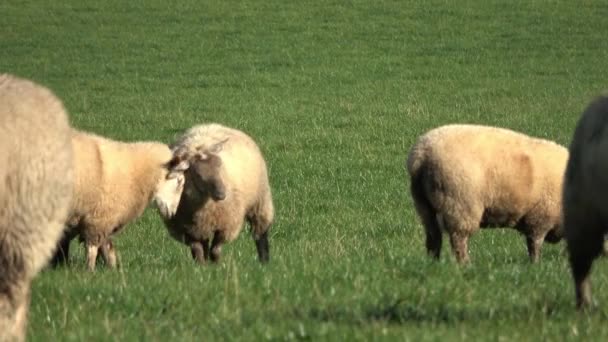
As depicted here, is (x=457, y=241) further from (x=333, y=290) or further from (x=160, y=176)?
(x=333, y=290)

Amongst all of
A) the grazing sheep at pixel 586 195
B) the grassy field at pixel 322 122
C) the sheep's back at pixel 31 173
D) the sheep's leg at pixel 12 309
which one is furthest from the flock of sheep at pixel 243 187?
the grazing sheep at pixel 586 195

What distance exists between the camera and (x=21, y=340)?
6.06 meters

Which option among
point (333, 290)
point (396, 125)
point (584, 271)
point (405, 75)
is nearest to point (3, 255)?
point (333, 290)

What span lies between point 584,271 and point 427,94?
2104 cm

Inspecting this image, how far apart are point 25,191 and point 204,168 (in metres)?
6.33

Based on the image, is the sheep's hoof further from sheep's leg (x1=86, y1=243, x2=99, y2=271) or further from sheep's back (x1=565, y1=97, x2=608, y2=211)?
sheep's back (x1=565, y1=97, x2=608, y2=211)

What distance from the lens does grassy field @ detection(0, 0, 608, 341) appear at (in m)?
6.75

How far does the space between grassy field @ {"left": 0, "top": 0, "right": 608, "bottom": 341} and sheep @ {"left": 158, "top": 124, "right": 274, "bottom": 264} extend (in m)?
0.40

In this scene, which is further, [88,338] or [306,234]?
[306,234]

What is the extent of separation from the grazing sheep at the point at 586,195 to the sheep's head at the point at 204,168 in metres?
5.43

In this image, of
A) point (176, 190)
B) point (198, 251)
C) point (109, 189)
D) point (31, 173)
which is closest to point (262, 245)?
point (198, 251)

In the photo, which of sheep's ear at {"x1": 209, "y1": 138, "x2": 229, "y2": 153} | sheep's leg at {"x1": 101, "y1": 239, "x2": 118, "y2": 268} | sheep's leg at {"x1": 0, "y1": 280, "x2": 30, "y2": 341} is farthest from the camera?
sheep's ear at {"x1": 209, "y1": 138, "x2": 229, "y2": 153}

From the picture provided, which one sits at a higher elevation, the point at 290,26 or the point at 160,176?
the point at 160,176

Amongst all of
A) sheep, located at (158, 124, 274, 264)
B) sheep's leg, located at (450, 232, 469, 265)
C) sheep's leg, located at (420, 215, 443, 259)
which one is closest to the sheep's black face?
sheep, located at (158, 124, 274, 264)
